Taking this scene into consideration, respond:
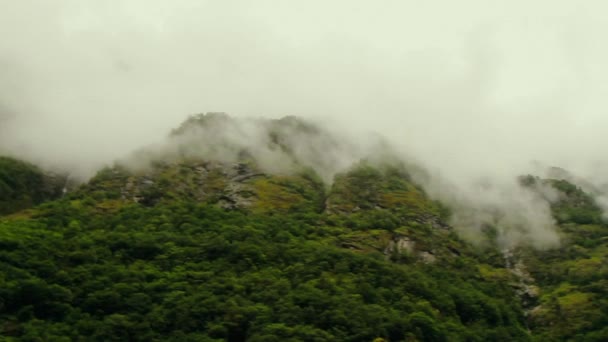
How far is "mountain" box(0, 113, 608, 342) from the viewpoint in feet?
400

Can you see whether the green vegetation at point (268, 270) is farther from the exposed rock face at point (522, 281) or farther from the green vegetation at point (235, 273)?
the exposed rock face at point (522, 281)

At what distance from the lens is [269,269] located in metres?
143

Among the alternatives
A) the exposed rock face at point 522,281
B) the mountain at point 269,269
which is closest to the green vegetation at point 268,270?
the mountain at point 269,269

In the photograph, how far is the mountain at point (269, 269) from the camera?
122 m

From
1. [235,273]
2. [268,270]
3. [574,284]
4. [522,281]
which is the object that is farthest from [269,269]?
[574,284]

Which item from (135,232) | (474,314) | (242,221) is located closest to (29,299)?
(135,232)

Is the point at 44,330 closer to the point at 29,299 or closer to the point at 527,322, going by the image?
the point at 29,299

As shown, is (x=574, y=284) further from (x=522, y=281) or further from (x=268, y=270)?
(x=268, y=270)

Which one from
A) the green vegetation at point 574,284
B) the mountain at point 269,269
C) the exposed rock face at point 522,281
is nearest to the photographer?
the mountain at point 269,269

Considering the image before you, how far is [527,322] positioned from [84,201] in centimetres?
9784

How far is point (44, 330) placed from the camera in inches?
4481

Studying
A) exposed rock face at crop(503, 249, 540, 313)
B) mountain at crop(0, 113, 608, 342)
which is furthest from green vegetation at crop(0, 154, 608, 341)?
exposed rock face at crop(503, 249, 540, 313)

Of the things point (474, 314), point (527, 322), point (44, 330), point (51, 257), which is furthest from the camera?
point (527, 322)

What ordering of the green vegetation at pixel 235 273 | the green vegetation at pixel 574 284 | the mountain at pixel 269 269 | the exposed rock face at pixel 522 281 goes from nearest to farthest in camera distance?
1. the green vegetation at pixel 235 273
2. the mountain at pixel 269 269
3. the green vegetation at pixel 574 284
4. the exposed rock face at pixel 522 281
